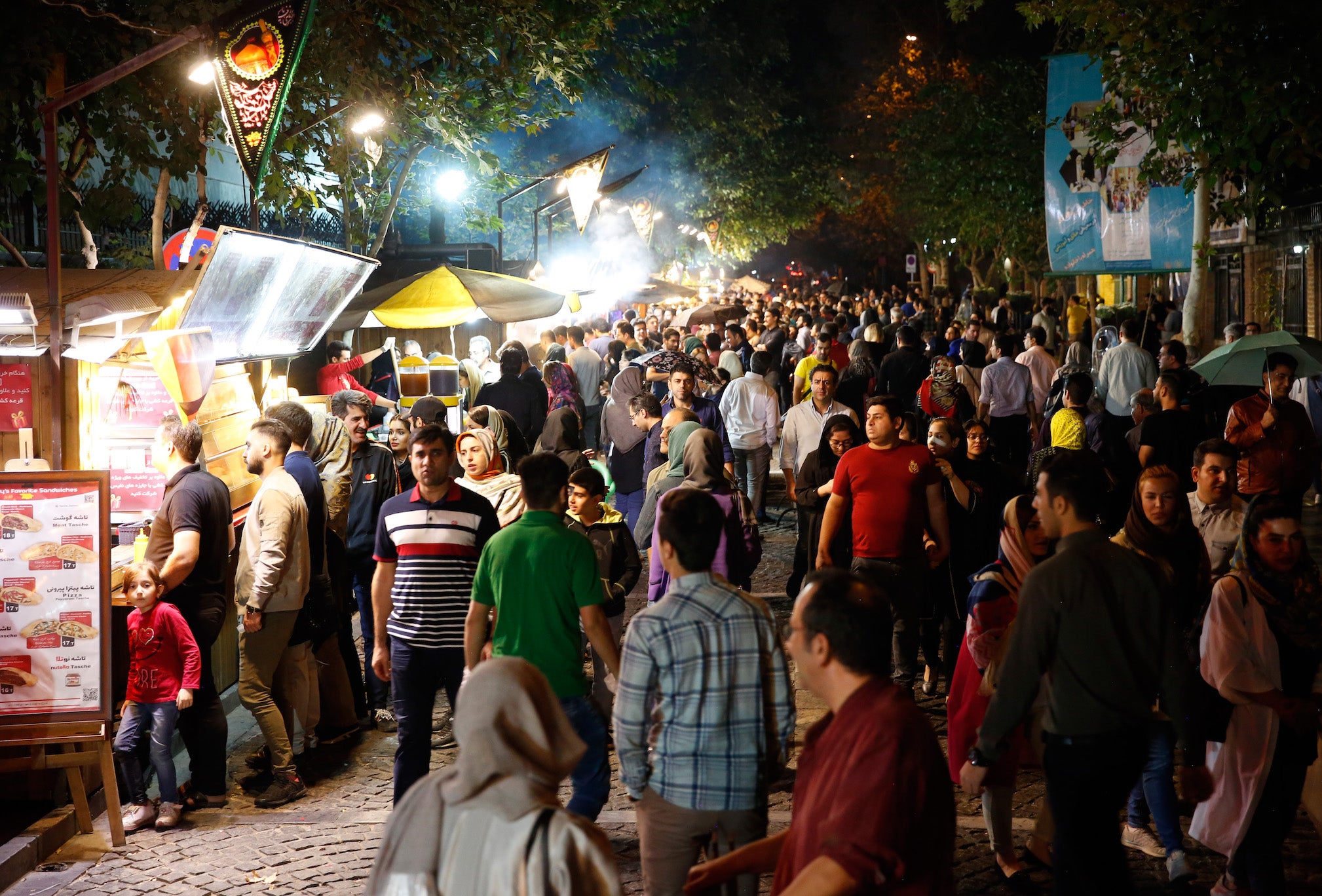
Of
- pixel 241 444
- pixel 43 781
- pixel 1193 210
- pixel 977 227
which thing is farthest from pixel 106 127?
pixel 977 227

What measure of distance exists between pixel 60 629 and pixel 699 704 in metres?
3.77

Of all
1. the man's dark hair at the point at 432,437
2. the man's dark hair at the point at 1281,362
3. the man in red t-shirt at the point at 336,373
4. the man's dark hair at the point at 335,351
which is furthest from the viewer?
the man's dark hair at the point at 335,351

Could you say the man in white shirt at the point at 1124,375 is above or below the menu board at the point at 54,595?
above

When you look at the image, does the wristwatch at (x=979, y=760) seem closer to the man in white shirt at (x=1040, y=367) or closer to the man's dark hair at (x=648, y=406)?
the man's dark hair at (x=648, y=406)

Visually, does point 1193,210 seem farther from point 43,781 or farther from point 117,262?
point 43,781

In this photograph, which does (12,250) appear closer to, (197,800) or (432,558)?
(197,800)

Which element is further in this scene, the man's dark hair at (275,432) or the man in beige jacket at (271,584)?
the man's dark hair at (275,432)

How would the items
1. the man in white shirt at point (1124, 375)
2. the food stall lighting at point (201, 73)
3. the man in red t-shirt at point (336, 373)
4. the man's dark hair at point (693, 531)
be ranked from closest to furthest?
1. the man's dark hair at point (693, 531)
2. the food stall lighting at point (201, 73)
3. the man in white shirt at point (1124, 375)
4. the man in red t-shirt at point (336, 373)

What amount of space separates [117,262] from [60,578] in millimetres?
8276

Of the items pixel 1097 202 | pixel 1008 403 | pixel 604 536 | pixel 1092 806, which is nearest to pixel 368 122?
pixel 1008 403

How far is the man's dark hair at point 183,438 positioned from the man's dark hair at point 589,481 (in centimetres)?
198

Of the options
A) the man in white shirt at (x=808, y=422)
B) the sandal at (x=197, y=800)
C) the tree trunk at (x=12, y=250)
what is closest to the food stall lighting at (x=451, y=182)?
the man in white shirt at (x=808, y=422)

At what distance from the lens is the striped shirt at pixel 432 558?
5750mm

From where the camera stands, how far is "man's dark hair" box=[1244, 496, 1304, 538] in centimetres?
476
